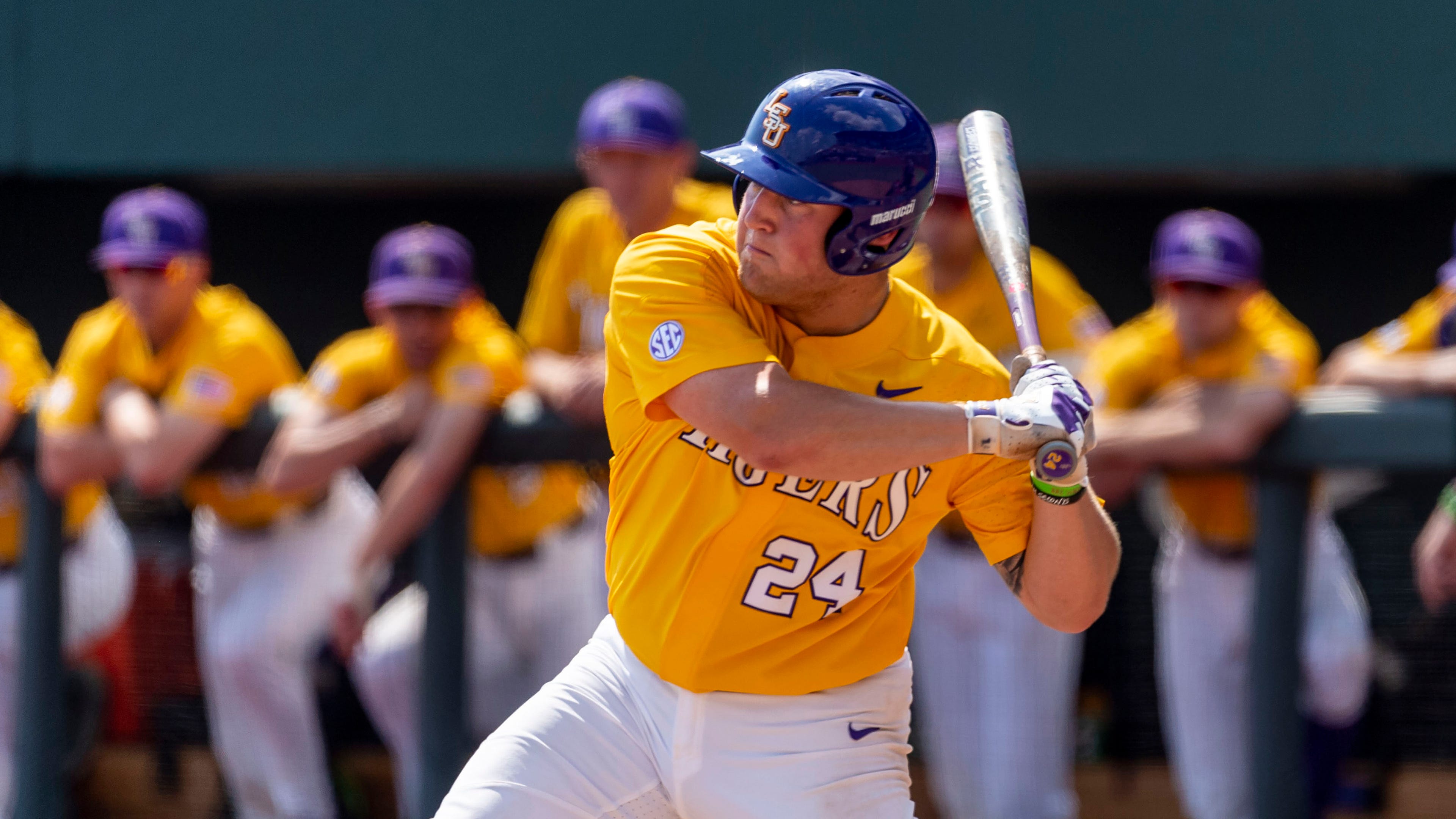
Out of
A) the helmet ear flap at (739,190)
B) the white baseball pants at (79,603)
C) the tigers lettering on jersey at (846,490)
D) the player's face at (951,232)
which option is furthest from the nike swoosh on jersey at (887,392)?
the white baseball pants at (79,603)

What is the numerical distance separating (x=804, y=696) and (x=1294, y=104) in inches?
144

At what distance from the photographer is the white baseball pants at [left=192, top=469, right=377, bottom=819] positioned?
144 inches

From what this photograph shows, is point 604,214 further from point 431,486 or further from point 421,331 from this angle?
point 431,486

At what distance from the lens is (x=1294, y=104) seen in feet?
16.2

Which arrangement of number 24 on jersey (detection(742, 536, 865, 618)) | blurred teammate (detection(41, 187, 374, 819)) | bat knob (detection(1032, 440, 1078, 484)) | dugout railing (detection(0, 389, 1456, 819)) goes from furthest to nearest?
blurred teammate (detection(41, 187, 374, 819))
dugout railing (detection(0, 389, 1456, 819))
number 24 on jersey (detection(742, 536, 865, 618))
bat knob (detection(1032, 440, 1078, 484))

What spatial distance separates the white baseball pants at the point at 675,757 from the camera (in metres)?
2.00

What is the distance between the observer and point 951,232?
3771 mm

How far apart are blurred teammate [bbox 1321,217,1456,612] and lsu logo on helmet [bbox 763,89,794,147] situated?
6.55 feet

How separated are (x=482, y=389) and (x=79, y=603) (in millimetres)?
1368

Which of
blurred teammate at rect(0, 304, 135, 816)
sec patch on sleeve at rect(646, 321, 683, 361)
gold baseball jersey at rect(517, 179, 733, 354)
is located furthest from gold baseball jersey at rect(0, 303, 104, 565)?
sec patch on sleeve at rect(646, 321, 683, 361)

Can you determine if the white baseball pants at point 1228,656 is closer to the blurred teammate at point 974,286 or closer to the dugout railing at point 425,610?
the blurred teammate at point 974,286

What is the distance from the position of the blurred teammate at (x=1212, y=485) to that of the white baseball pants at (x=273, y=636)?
1.91 metres

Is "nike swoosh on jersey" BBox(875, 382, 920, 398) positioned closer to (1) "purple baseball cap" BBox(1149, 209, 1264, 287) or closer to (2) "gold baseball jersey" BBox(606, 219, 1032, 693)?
(2) "gold baseball jersey" BBox(606, 219, 1032, 693)

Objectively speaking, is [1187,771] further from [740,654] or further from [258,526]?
[258,526]
